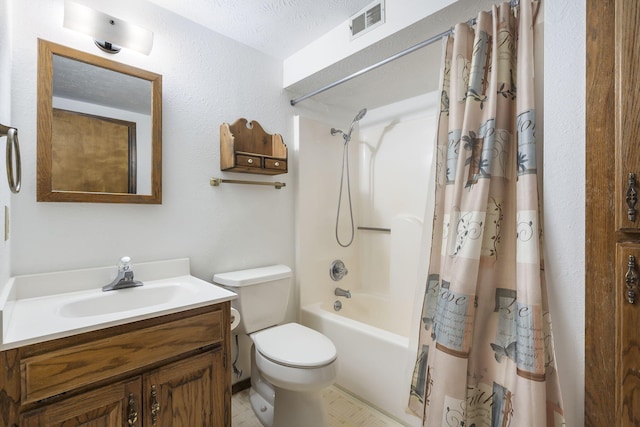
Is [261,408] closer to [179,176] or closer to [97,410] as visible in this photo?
[97,410]

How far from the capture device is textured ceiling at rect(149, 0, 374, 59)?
161 centimetres

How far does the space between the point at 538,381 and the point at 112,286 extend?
1.74 m

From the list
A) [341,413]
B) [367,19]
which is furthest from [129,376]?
[367,19]

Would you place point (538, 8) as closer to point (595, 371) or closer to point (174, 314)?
point (595, 371)

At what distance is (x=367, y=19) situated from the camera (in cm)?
164

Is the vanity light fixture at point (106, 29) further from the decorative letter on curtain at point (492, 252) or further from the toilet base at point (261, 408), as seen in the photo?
the toilet base at point (261, 408)

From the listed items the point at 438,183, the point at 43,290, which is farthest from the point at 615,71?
the point at 43,290

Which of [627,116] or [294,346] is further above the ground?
[627,116]

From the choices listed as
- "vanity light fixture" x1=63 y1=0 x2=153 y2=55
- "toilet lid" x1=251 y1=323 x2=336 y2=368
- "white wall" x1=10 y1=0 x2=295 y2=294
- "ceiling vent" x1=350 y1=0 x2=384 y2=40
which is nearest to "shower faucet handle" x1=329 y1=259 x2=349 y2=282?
"white wall" x1=10 y1=0 x2=295 y2=294

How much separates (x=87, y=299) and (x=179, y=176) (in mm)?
736

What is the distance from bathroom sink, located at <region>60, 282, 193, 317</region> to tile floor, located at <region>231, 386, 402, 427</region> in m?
0.84

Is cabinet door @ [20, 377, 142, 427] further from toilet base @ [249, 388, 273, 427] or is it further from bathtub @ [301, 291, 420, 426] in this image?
bathtub @ [301, 291, 420, 426]

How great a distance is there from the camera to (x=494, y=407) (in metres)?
1.15

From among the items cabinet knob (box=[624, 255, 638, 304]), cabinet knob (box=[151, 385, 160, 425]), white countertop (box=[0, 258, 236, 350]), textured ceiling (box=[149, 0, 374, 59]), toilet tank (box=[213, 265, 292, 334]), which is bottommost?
cabinet knob (box=[151, 385, 160, 425])
